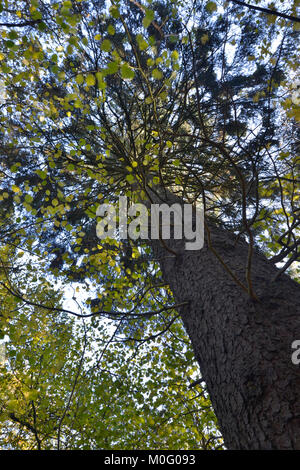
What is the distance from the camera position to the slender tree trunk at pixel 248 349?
47.3 inches

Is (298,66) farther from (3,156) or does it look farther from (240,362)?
(3,156)

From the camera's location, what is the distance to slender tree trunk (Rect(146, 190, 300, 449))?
3.94ft

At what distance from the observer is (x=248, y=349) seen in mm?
1474

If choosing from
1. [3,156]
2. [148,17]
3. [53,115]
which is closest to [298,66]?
[148,17]

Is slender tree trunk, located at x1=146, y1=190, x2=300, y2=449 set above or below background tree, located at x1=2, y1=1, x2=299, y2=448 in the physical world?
below
